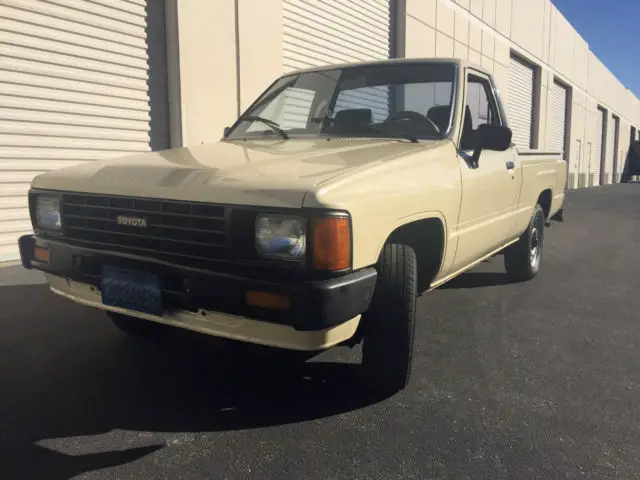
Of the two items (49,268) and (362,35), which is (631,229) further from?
(49,268)

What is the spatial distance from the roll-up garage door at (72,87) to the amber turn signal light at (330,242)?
4900mm

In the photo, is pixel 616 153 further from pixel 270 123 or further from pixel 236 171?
pixel 236 171

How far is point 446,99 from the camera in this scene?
136 inches

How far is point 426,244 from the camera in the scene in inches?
119

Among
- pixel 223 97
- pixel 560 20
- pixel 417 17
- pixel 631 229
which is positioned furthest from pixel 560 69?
pixel 223 97

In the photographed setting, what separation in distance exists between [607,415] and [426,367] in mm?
917

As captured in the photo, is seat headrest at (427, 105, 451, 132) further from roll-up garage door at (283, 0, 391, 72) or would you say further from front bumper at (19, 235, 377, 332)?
roll-up garage door at (283, 0, 391, 72)

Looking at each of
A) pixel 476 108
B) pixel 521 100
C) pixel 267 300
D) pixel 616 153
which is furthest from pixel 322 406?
pixel 616 153

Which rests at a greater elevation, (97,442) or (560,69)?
(560,69)

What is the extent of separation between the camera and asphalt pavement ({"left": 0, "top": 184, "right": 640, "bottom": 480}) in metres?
2.08

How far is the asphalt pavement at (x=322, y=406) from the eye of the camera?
2.08 m

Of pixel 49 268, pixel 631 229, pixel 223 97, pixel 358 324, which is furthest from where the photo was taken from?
pixel 631 229

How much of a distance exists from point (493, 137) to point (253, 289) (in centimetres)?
188

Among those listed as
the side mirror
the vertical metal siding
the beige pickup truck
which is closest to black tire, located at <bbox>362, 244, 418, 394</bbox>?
the beige pickup truck
